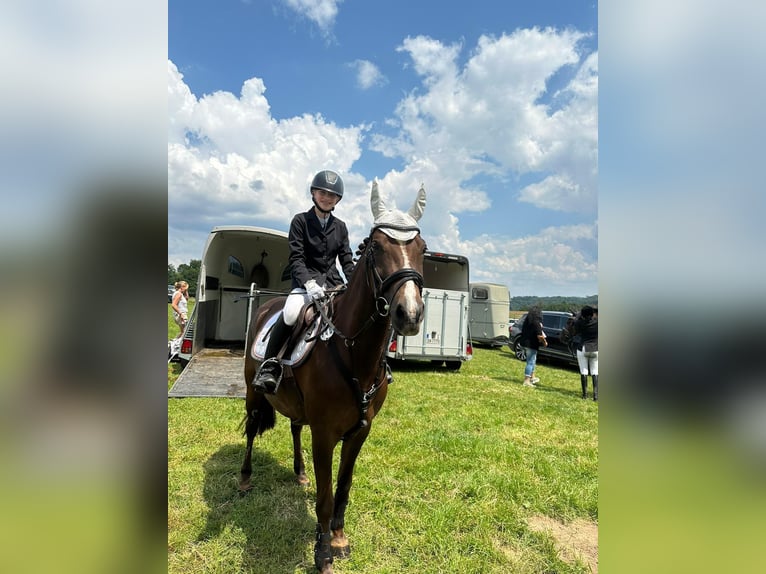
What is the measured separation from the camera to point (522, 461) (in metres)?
5.47

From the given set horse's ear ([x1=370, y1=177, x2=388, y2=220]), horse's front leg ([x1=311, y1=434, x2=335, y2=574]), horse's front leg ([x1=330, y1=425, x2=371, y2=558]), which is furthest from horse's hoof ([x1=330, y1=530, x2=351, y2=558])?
horse's ear ([x1=370, y1=177, x2=388, y2=220])

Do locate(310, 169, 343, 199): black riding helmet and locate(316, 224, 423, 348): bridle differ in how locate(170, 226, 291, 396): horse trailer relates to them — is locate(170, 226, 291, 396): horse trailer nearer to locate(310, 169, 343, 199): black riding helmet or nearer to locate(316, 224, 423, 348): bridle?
locate(310, 169, 343, 199): black riding helmet

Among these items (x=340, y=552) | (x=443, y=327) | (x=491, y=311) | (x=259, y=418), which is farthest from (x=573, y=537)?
(x=491, y=311)

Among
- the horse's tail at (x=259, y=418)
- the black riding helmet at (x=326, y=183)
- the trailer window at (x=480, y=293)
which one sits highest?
the black riding helmet at (x=326, y=183)

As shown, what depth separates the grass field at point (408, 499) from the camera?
334cm

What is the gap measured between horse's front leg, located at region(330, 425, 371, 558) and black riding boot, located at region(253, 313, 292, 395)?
0.90m

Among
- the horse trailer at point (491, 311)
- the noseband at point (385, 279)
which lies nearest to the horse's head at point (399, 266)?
the noseband at point (385, 279)

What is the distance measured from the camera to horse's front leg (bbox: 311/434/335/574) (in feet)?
10.1

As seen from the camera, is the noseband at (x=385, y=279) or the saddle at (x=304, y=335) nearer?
the noseband at (x=385, y=279)

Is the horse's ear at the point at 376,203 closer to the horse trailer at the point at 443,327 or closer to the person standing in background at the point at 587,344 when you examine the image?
the person standing in background at the point at 587,344
